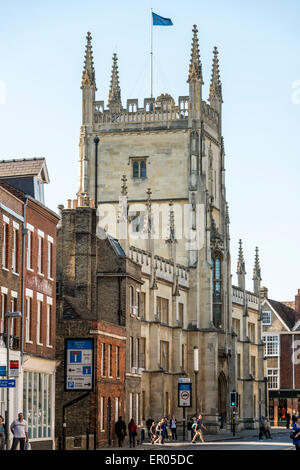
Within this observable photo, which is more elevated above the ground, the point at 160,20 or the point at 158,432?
the point at 160,20

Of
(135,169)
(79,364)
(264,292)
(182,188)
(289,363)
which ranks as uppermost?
(135,169)

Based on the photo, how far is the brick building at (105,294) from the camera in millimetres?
→ 53875

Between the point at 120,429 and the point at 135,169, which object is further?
the point at 135,169

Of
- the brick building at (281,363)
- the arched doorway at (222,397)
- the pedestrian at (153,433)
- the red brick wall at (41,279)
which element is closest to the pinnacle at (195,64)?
the arched doorway at (222,397)

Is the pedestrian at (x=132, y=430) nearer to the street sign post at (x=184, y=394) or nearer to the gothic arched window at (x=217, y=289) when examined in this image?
the street sign post at (x=184, y=394)

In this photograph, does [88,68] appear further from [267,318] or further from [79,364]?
[79,364]

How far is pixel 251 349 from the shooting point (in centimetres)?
9656

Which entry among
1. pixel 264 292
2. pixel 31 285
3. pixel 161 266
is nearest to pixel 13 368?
pixel 31 285

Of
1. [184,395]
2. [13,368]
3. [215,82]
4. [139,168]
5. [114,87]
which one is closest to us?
[13,368]

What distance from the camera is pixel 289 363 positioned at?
11262 cm

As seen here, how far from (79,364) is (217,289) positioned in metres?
41.0

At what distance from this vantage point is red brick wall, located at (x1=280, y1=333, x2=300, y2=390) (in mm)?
112188

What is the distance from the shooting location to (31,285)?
148 feet

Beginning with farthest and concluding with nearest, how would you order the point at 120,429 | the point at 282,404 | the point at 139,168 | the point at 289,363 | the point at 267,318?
the point at 267,318
the point at 289,363
the point at 282,404
the point at 139,168
the point at 120,429
